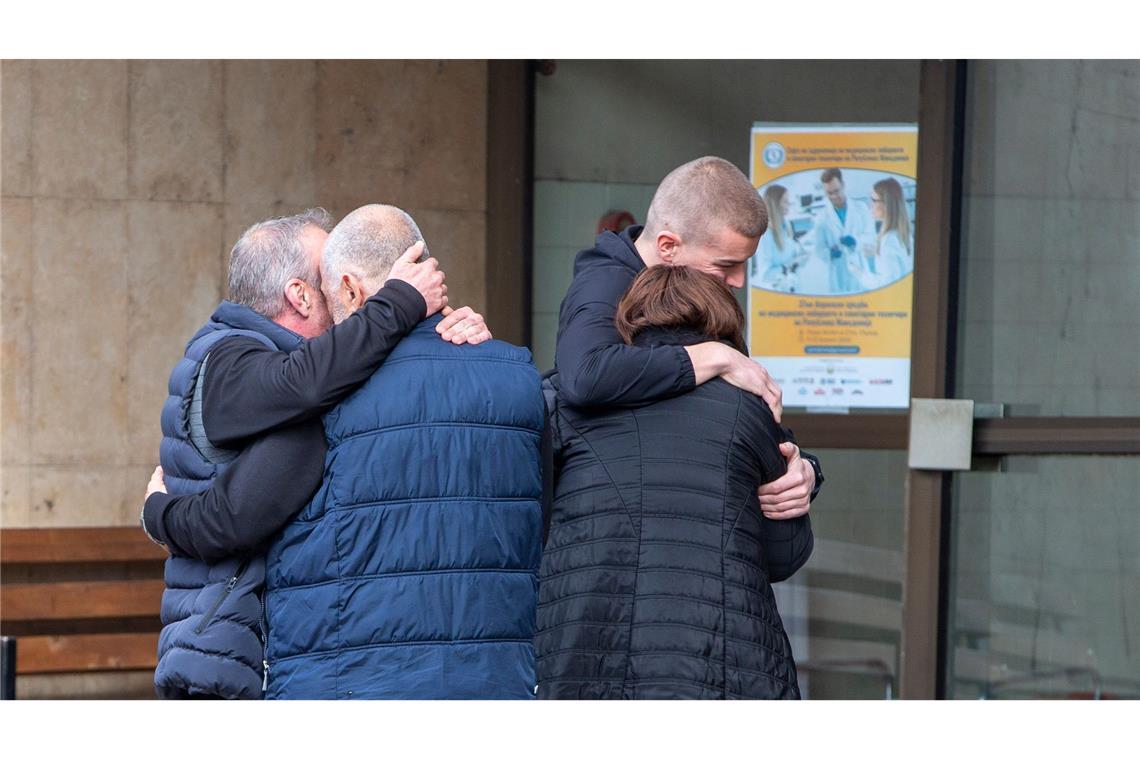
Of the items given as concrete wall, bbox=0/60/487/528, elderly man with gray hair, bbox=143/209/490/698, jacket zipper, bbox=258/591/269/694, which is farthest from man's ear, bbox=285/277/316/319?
concrete wall, bbox=0/60/487/528

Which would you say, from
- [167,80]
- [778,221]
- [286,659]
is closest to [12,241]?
[167,80]

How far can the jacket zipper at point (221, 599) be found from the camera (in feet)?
9.36

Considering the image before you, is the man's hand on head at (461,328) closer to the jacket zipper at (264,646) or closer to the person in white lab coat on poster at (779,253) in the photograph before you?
the jacket zipper at (264,646)

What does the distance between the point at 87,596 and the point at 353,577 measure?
375 centimetres

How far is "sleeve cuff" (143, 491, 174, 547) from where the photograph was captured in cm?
289

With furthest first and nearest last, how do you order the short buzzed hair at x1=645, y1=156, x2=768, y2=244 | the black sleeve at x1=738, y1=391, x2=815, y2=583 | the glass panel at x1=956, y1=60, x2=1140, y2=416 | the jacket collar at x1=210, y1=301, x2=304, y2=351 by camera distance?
the glass panel at x1=956, y1=60, x2=1140, y2=416 → the short buzzed hair at x1=645, y1=156, x2=768, y2=244 → the jacket collar at x1=210, y1=301, x2=304, y2=351 → the black sleeve at x1=738, y1=391, x2=815, y2=583

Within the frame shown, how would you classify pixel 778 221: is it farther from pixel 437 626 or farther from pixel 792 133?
pixel 437 626

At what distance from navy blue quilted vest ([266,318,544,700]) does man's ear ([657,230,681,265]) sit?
53 centimetres

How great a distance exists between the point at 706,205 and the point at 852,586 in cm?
343

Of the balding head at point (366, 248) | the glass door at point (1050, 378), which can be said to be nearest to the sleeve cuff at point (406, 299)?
the balding head at point (366, 248)

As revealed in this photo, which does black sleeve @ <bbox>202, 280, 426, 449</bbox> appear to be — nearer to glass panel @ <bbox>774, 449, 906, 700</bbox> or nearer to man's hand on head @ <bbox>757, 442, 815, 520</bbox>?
man's hand on head @ <bbox>757, 442, 815, 520</bbox>

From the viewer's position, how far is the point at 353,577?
8.86 feet

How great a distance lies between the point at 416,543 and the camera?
2707mm

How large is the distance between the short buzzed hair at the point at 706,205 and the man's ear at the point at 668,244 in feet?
0.04
